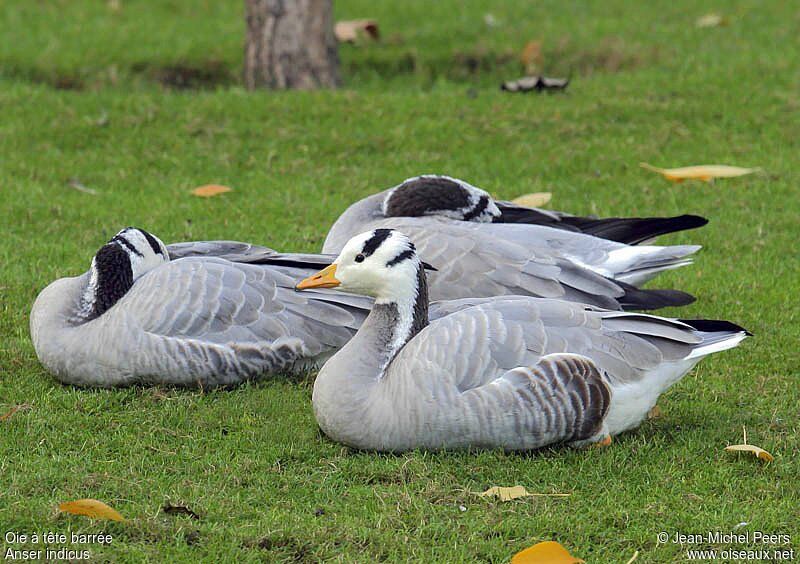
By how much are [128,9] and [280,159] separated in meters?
4.48

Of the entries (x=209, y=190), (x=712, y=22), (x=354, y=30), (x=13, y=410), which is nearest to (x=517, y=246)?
(x=13, y=410)

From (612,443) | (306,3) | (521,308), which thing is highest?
(306,3)

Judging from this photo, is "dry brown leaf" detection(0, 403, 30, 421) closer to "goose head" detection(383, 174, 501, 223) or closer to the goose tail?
"goose head" detection(383, 174, 501, 223)

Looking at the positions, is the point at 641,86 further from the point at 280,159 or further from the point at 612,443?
the point at 612,443

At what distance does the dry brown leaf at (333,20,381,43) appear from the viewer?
1130 centimetres

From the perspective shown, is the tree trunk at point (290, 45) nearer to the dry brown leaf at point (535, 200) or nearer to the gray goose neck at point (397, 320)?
the dry brown leaf at point (535, 200)

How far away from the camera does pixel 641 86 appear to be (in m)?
9.79

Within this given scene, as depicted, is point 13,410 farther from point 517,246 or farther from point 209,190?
point 209,190

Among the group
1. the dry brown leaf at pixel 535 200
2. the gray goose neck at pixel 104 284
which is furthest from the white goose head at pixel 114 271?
the dry brown leaf at pixel 535 200

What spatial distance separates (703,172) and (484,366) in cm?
417

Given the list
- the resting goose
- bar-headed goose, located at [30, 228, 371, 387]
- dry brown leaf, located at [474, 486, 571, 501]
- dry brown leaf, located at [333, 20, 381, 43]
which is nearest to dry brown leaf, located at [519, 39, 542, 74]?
dry brown leaf, located at [333, 20, 381, 43]

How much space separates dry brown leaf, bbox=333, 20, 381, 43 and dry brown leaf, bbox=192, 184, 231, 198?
12.2ft

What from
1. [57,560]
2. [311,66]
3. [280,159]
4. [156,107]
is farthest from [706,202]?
[57,560]

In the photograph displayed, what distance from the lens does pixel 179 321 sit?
17.4 ft
